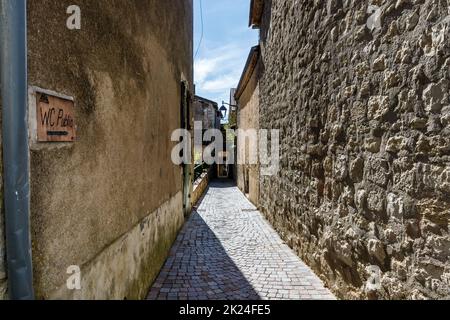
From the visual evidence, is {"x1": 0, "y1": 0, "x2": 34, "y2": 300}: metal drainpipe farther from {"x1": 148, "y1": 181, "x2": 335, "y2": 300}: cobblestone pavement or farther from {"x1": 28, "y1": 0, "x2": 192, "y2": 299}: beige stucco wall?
{"x1": 148, "y1": 181, "x2": 335, "y2": 300}: cobblestone pavement

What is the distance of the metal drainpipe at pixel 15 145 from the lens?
1.16m

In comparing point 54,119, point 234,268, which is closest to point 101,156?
point 54,119

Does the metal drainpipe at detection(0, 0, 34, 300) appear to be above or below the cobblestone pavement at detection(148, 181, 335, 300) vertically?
above

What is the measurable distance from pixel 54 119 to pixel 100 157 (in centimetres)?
58

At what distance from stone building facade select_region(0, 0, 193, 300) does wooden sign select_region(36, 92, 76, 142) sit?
0.14 feet

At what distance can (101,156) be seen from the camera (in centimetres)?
206

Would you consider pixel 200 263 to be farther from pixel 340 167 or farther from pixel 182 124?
pixel 182 124

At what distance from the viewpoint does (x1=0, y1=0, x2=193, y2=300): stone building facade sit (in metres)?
1.42

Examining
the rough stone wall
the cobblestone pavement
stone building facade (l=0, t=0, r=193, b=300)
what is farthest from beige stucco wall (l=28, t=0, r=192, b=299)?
the rough stone wall

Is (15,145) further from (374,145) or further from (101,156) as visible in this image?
(374,145)

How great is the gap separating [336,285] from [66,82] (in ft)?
10.4

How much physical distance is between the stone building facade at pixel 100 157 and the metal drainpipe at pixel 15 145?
2.3 inches

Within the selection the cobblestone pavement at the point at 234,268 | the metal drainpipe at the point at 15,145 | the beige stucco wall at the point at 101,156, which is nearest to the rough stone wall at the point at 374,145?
the cobblestone pavement at the point at 234,268

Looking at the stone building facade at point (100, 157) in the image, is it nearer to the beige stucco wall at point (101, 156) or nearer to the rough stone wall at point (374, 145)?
the beige stucco wall at point (101, 156)
